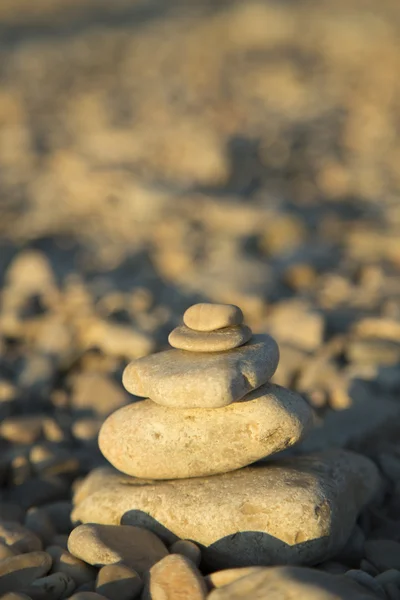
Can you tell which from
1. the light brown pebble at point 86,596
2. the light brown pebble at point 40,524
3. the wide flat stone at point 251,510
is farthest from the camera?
the light brown pebble at point 40,524

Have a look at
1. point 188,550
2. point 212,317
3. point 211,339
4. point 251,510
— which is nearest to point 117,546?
point 188,550

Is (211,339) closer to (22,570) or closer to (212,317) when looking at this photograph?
(212,317)

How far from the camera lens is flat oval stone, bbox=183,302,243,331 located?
3.55 metres

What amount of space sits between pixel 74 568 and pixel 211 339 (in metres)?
1.17

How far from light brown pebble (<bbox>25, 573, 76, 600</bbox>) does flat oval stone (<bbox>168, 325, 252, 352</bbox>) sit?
115 centimetres

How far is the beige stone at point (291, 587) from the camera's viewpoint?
2.60 m

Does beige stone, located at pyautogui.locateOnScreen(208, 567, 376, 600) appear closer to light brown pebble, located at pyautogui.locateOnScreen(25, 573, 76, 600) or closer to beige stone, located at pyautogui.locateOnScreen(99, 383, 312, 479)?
light brown pebble, located at pyautogui.locateOnScreen(25, 573, 76, 600)

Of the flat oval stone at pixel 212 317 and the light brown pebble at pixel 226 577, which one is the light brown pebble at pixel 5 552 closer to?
the light brown pebble at pixel 226 577

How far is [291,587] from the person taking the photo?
103 inches

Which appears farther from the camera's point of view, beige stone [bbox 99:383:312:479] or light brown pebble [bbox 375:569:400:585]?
beige stone [bbox 99:383:312:479]

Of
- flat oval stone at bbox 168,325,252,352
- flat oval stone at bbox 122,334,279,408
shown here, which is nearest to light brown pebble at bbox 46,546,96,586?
flat oval stone at bbox 122,334,279,408

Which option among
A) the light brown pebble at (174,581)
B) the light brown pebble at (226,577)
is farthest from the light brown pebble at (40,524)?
the light brown pebble at (226,577)

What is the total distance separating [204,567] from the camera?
336 cm

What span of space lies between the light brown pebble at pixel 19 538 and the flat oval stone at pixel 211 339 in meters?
1.12
